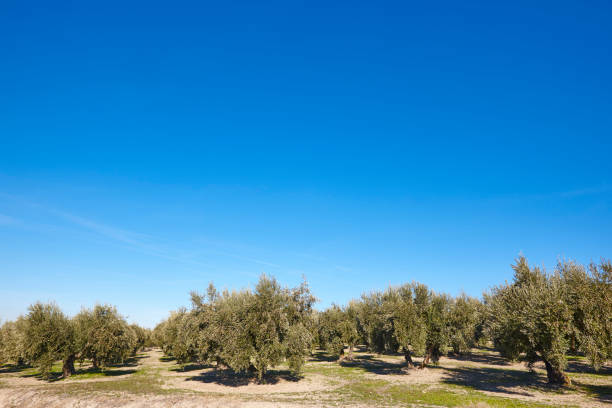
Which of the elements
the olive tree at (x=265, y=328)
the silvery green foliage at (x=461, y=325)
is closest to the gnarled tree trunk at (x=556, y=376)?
the silvery green foliage at (x=461, y=325)

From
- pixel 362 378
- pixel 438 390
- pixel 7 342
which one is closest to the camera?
pixel 438 390

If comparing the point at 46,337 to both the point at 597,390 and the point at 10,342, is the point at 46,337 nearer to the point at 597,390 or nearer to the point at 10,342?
the point at 10,342

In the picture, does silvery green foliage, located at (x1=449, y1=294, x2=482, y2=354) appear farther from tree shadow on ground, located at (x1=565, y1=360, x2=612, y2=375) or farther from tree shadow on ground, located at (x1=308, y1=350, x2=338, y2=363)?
tree shadow on ground, located at (x1=308, y1=350, x2=338, y2=363)

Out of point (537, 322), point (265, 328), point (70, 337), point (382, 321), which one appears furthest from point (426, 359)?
point (70, 337)

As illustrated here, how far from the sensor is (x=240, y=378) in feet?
126

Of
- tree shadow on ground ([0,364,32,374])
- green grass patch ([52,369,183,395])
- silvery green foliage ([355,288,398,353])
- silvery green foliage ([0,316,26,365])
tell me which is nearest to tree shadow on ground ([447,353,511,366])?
silvery green foliage ([355,288,398,353])

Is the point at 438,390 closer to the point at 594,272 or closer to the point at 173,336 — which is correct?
the point at 594,272

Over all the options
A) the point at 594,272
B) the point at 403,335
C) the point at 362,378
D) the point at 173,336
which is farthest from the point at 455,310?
the point at 173,336

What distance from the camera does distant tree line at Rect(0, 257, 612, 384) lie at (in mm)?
25172

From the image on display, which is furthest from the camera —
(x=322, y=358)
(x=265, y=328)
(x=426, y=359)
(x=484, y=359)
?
(x=322, y=358)

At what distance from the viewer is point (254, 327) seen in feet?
109

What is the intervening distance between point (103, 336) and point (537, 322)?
48.3 metres

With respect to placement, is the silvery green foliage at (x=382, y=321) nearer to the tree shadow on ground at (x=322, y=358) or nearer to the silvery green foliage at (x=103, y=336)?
the tree shadow on ground at (x=322, y=358)

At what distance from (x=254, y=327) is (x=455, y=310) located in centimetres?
2818
